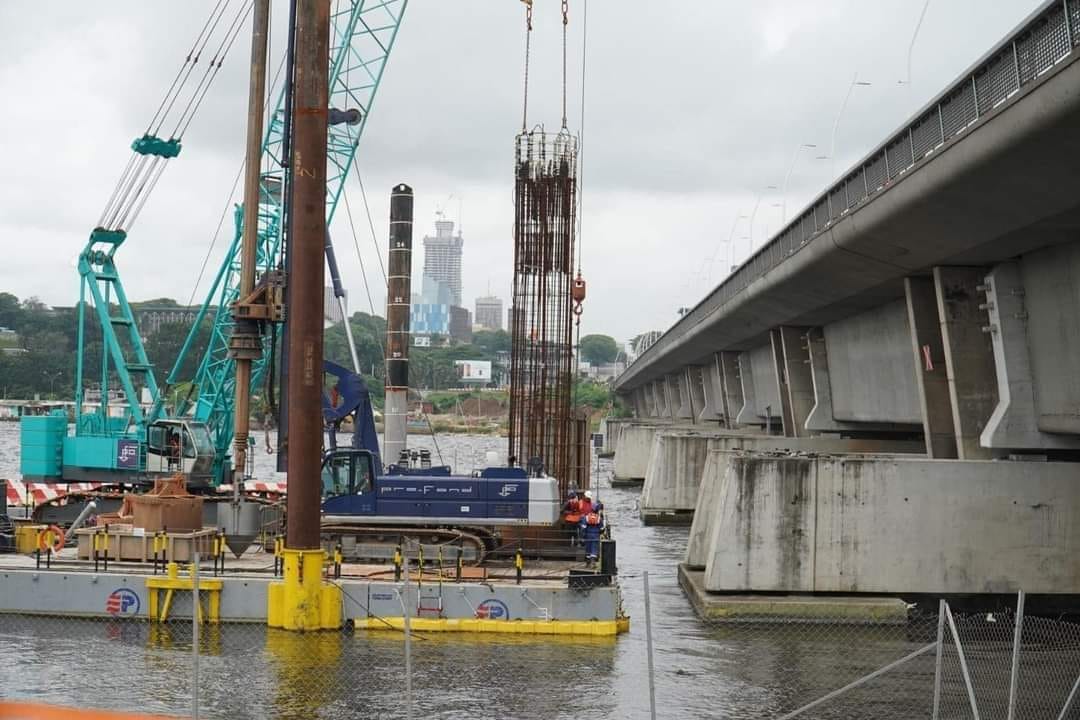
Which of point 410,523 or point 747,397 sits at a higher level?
point 747,397

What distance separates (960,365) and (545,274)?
15.0 m

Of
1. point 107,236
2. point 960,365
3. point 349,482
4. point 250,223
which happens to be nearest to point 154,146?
point 107,236

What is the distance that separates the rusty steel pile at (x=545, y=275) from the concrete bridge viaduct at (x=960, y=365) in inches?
266

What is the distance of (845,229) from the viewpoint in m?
29.9

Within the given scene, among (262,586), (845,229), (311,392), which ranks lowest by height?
(262,586)

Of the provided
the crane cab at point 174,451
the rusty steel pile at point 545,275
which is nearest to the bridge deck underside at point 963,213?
the rusty steel pile at point 545,275

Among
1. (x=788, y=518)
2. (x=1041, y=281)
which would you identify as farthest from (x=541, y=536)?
(x=1041, y=281)

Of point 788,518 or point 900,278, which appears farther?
point 900,278

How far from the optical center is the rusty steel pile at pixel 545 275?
130ft

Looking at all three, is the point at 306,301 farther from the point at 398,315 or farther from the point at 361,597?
the point at 398,315

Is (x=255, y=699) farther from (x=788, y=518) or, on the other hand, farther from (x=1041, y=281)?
(x=1041, y=281)

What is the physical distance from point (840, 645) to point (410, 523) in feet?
33.2

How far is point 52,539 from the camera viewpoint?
28.3 meters

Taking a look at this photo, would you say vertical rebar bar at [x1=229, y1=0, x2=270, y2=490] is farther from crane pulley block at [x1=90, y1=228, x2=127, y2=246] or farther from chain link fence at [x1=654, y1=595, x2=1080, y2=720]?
chain link fence at [x1=654, y1=595, x2=1080, y2=720]
